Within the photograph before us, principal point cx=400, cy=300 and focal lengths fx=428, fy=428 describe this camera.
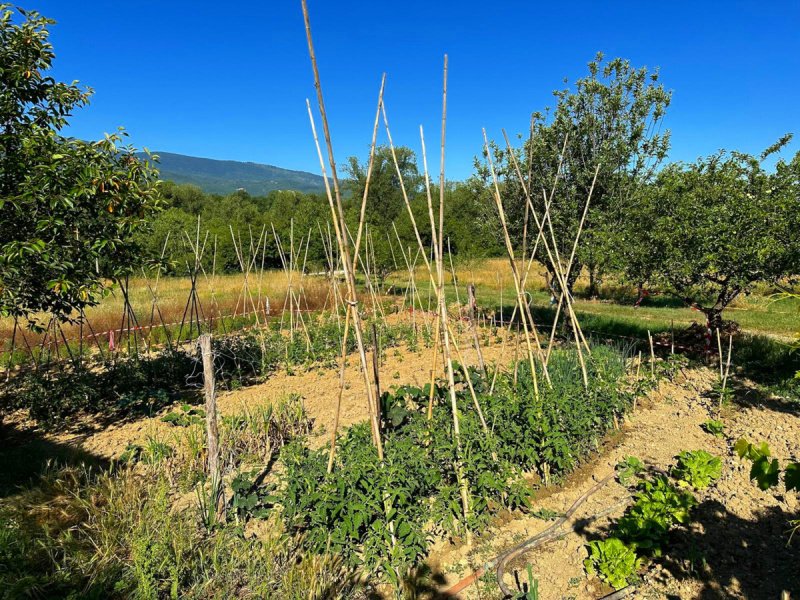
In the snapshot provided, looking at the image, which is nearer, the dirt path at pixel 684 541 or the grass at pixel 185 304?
the dirt path at pixel 684 541

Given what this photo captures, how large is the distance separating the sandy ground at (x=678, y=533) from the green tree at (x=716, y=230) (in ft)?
5.41

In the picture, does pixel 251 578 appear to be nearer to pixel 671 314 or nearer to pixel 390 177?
pixel 671 314

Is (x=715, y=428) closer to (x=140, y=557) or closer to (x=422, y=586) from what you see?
(x=422, y=586)

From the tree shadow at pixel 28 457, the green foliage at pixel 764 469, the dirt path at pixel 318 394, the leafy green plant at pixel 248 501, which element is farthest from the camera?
the dirt path at pixel 318 394

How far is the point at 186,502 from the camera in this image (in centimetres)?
376

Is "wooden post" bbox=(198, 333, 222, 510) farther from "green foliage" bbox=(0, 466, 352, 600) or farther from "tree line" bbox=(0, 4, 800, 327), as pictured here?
"tree line" bbox=(0, 4, 800, 327)

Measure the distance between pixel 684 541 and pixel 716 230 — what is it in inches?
177

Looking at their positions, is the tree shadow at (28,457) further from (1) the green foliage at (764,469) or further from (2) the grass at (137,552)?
(1) the green foliage at (764,469)

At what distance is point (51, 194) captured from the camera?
13.0 feet

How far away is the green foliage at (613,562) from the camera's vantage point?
2.86 m

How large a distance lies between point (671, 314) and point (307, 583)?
12859mm

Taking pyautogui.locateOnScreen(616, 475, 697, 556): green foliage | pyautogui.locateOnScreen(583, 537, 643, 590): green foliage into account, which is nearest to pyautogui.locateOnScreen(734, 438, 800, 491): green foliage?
pyautogui.locateOnScreen(583, 537, 643, 590): green foliage

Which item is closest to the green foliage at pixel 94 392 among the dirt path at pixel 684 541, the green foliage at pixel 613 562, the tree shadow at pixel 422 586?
the tree shadow at pixel 422 586

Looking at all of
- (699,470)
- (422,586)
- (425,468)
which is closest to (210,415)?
(425,468)
